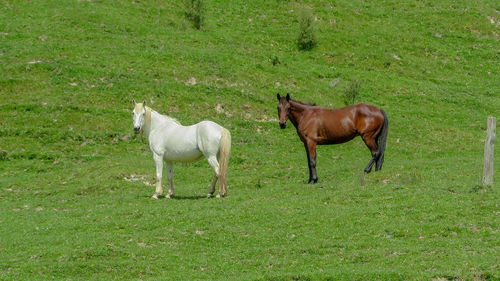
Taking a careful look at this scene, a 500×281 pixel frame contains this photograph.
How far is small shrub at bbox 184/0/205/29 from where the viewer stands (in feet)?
139

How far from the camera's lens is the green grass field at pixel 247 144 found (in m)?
13.7

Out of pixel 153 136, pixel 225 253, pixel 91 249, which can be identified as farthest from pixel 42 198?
pixel 225 253

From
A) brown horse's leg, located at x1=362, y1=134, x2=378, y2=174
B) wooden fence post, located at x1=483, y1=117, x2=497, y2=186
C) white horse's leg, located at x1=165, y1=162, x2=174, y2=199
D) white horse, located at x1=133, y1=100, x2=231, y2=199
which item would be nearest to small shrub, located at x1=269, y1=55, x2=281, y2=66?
brown horse's leg, located at x1=362, y1=134, x2=378, y2=174

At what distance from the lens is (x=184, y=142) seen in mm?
19672

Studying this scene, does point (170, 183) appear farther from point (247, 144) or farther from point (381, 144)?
point (247, 144)

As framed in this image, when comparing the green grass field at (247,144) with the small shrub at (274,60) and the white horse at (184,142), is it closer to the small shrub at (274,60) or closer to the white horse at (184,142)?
the small shrub at (274,60)

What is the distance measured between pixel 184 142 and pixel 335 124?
5475mm

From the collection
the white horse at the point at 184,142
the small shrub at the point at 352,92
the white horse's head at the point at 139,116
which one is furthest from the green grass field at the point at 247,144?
the white horse's head at the point at 139,116

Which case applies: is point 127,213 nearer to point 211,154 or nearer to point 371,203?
point 211,154

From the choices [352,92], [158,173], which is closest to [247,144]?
[352,92]

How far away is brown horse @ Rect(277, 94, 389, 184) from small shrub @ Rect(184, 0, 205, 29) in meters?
22.1

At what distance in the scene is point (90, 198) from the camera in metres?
21.4

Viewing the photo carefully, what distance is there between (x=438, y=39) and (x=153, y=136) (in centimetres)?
3154

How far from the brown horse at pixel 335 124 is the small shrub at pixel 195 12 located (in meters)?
22.1
